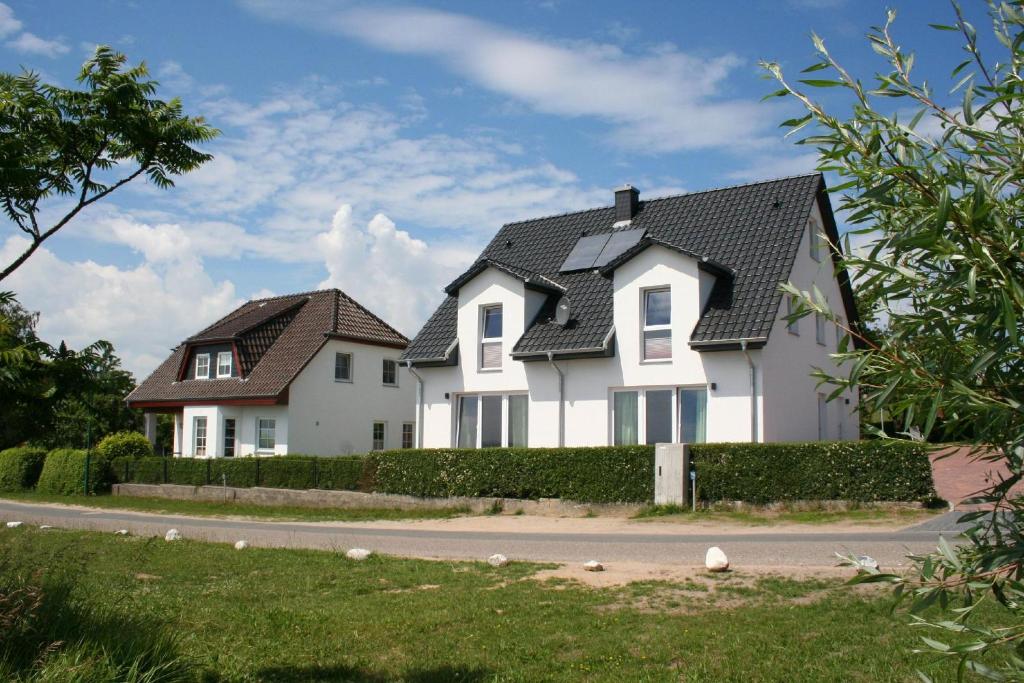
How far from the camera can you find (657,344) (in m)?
22.6

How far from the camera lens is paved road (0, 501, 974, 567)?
41.2 feet

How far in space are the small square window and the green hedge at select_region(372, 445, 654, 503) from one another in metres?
12.4

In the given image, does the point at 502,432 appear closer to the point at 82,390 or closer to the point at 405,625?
the point at 405,625

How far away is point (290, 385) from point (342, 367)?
3291 mm

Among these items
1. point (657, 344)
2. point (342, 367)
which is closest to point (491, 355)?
point (657, 344)

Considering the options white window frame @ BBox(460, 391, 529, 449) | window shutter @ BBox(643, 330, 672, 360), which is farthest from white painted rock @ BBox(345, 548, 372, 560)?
window shutter @ BBox(643, 330, 672, 360)

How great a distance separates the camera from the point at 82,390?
632 centimetres

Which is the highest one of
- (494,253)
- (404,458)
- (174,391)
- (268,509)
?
(494,253)

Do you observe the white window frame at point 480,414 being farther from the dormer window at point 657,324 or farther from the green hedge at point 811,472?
the green hedge at point 811,472

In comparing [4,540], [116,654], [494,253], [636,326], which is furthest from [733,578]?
[494,253]

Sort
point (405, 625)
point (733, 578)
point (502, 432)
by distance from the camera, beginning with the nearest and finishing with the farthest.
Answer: point (405, 625), point (733, 578), point (502, 432)

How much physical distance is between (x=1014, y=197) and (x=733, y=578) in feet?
28.0

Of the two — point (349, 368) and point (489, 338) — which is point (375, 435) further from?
point (489, 338)

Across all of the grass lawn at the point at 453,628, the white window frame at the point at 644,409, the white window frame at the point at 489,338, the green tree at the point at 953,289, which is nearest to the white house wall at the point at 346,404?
the white window frame at the point at 489,338
